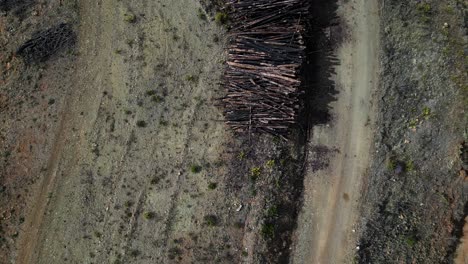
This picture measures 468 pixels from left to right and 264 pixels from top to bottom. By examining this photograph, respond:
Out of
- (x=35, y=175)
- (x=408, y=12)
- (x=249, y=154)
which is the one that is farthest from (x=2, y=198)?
(x=408, y=12)

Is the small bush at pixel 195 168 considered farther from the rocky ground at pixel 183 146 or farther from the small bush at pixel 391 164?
the small bush at pixel 391 164

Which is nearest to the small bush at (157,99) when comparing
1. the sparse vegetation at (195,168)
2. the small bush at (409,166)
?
the sparse vegetation at (195,168)

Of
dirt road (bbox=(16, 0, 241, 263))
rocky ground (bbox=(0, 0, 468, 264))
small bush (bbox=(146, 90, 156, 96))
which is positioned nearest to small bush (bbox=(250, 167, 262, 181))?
rocky ground (bbox=(0, 0, 468, 264))

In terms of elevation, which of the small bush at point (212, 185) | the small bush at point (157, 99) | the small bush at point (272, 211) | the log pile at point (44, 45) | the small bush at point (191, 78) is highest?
the log pile at point (44, 45)

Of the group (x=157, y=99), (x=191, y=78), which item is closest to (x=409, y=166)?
(x=191, y=78)

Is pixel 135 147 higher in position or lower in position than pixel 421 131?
lower

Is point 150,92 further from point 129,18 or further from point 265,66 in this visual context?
point 265,66

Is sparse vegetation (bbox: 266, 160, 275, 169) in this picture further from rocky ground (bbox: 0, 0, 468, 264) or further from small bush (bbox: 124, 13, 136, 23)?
small bush (bbox: 124, 13, 136, 23)
